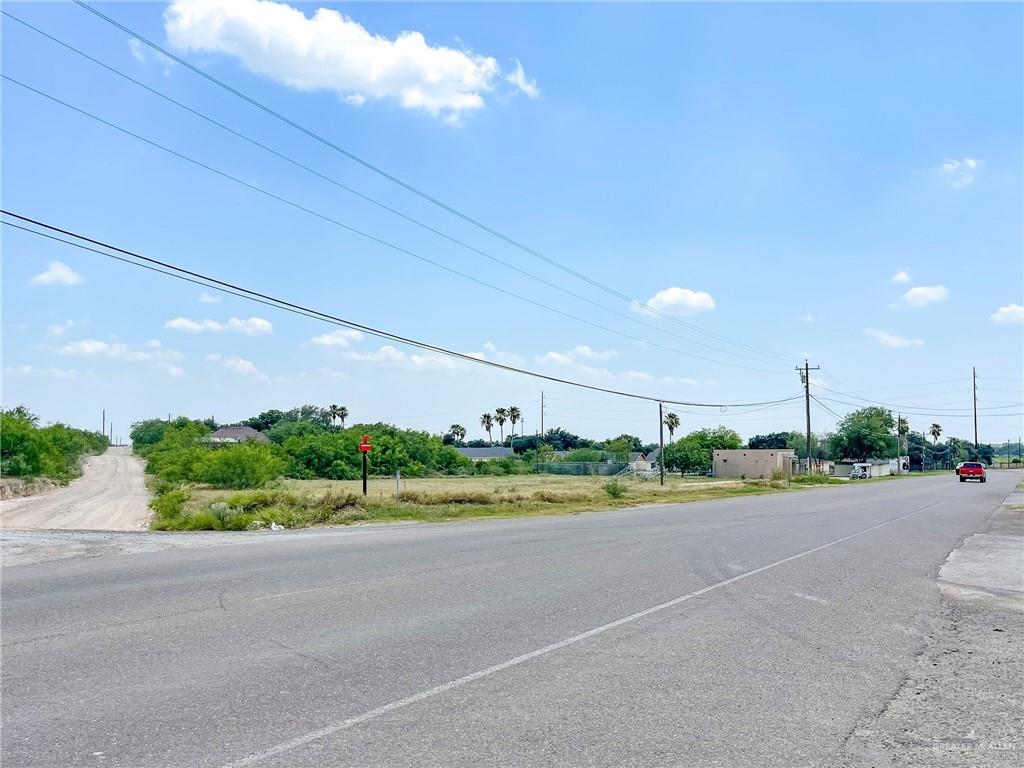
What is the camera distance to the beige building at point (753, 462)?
307 ft

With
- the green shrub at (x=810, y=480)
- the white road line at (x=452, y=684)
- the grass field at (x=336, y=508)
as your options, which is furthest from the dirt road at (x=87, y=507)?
the green shrub at (x=810, y=480)

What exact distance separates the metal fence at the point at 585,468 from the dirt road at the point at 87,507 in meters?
51.0

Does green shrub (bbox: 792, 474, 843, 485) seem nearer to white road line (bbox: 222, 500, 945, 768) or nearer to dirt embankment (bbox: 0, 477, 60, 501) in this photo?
dirt embankment (bbox: 0, 477, 60, 501)

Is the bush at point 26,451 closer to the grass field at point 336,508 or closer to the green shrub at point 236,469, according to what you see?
the green shrub at point 236,469

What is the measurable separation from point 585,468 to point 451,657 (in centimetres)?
9586

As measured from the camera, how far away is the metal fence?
98.2 metres

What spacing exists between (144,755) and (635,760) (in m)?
3.04

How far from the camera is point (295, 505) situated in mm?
28250

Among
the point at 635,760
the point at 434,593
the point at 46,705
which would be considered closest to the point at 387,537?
the point at 434,593

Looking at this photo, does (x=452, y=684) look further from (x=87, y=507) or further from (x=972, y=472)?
(x=972, y=472)

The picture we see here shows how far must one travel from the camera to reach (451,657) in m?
7.59

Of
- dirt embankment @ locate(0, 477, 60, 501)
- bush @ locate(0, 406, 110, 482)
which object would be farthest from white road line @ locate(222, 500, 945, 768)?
bush @ locate(0, 406, 110, 482)

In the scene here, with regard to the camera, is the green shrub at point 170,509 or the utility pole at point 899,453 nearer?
the green shrub at point 170,509

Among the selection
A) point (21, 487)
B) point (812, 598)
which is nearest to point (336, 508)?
point (812, 598)
